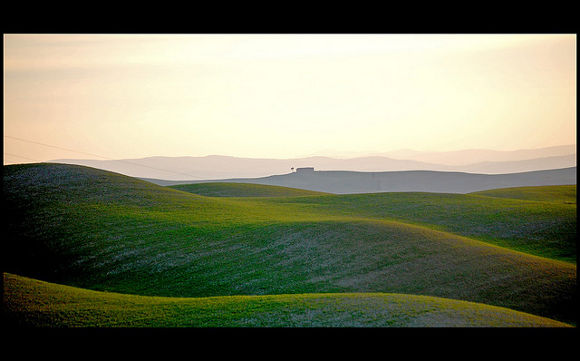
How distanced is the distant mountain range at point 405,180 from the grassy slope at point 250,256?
386ft

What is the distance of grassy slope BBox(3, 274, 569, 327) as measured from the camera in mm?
12406

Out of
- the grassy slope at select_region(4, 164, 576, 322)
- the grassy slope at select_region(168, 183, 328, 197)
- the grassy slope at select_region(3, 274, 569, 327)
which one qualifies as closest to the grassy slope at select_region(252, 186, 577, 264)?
the grassy slope at select_region(4, 164, 576, 322)

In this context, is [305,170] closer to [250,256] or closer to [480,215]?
[480,215]

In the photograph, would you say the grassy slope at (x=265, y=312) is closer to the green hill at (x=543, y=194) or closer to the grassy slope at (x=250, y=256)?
the grassy slope at (x=250, y=256)

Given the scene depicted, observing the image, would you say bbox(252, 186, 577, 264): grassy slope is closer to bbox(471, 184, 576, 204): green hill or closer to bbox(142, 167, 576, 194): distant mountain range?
bbox(471, 184, 576, 204): green hill

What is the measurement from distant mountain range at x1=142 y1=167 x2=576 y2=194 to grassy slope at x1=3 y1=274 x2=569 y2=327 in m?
133

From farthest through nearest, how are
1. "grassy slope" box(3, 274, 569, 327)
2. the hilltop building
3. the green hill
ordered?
the hilltop building < the green hill < "grassy slope" box(3, 274, 569, 327)

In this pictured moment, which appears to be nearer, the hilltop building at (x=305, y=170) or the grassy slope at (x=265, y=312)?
the grassy slope at (x=265, y=312)

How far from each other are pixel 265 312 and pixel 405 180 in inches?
5874

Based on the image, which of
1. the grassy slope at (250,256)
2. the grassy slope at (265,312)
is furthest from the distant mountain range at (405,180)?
the grassy slope at (265,312)

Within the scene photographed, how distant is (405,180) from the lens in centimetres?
15850

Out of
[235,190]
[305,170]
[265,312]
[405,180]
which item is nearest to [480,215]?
[265,312]

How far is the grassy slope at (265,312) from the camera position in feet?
40.7
